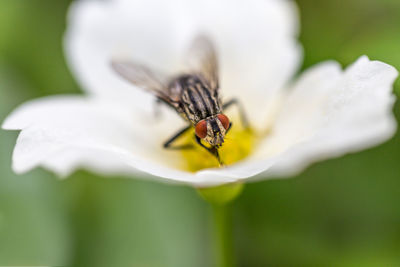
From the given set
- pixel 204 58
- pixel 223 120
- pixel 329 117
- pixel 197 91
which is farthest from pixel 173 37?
pixel 329 117

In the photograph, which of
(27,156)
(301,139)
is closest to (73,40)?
(27,156)

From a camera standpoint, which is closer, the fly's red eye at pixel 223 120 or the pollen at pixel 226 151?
the fly's red eye at pixel 223 120

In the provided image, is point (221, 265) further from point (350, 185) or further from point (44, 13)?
point (44, 13)

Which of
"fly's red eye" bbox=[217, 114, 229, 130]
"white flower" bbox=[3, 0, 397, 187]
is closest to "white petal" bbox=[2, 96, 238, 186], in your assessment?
"white flower" bbox=[3, 0, 397, 187]

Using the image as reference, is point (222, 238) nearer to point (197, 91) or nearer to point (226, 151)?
point (226, 151)

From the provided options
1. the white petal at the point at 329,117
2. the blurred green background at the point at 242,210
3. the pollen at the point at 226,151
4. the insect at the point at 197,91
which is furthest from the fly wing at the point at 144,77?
the blurred green background at the point at 242,210

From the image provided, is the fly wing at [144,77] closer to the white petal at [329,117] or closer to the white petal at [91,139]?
the white petal at [91,139]

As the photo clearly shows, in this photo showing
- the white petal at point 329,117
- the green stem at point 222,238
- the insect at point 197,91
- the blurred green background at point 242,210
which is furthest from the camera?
the blurred green background at point 242,210
